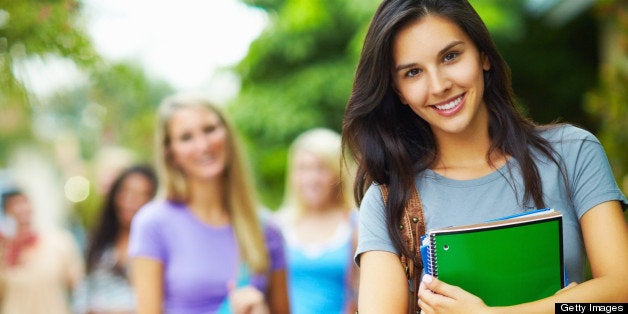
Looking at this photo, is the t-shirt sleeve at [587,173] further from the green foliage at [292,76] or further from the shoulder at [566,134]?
the green foliage at [292,76]

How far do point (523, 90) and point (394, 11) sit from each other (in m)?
9.57

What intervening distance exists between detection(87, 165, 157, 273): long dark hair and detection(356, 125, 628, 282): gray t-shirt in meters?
3.76

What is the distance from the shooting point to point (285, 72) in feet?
37.6

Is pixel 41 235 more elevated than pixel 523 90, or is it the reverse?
pixel 523 90

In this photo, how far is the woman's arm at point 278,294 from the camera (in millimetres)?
3305

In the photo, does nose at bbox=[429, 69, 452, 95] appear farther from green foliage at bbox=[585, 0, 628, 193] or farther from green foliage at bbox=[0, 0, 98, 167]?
green foliage at bbox=[585, 0, 628, 193]

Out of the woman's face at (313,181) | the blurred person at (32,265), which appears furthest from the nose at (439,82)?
the blurred person at (32,265)

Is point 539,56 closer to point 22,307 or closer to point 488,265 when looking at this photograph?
point 22,307

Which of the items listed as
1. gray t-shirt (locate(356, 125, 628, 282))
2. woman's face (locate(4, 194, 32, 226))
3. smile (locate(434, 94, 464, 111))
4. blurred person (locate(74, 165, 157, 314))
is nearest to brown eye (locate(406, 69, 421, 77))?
smile (locate(434, 94, 464, 111))

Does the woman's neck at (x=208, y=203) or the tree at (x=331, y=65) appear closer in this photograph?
the woman's neck at (x=208, y=203)

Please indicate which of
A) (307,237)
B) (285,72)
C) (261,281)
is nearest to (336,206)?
(307,237)

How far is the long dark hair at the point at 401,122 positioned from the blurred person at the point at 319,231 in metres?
1.74

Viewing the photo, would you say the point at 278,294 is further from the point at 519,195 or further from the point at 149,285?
the point at 519,195

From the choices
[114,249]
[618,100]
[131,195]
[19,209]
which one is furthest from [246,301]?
[19,209]
